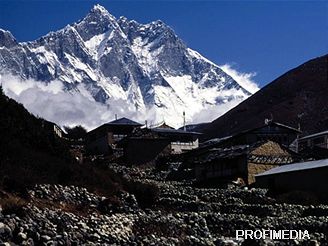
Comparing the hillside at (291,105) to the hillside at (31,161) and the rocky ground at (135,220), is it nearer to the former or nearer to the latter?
the hillside at (31,161)

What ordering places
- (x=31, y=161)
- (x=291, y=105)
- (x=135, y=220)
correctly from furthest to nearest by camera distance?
(x=291, y=105) < (x=31, y=161) < (x=135, y=220)

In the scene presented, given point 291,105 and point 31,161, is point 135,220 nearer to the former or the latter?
point 31,161

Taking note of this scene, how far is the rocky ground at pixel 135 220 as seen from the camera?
19.7 m

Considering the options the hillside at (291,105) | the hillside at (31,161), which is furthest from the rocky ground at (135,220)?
the hillside at (291,105)

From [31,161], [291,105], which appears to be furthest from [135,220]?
[291,105]

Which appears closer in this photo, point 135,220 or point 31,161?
point 135,220

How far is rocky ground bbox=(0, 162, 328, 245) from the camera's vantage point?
64.5 ft

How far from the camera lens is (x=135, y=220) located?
2408cm

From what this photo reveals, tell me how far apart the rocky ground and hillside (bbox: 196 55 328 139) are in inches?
3644

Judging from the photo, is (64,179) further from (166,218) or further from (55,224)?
(55,224)

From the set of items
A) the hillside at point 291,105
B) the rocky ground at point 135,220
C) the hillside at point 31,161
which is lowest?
the rocky ground at point 135,220

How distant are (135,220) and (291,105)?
127934 mm

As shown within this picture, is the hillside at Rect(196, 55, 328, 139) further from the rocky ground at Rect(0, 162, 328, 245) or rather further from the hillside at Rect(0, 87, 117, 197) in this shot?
the rocky ground at Rect(0, 162, 328, 245)

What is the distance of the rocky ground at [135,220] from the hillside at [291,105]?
304 ft
